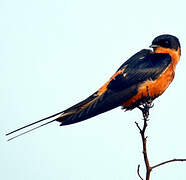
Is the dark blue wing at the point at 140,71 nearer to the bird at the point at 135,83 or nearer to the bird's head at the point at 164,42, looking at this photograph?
→ the bird at the point at 135,83

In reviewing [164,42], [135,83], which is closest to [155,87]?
[135,83]

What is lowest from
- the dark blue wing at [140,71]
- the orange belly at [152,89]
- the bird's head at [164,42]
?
the orange belly at [152,89]

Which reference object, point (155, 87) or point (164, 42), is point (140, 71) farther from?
point (164, 42)

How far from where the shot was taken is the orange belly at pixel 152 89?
231 inches

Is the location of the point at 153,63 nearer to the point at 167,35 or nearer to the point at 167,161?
the point at 167,35

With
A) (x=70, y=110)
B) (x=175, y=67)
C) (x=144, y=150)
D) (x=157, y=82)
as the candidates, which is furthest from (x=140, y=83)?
(x=144, y=150)

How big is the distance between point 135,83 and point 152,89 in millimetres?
272

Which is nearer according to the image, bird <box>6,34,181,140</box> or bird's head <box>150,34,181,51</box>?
bird <box>6,34,181,140</box>

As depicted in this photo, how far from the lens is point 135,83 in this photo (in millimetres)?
6020

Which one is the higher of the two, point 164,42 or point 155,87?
point 164,42

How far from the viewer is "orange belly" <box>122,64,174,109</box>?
5867 millimetres

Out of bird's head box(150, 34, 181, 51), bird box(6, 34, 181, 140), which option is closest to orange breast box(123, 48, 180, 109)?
bird box(6, 34, 181, 140)

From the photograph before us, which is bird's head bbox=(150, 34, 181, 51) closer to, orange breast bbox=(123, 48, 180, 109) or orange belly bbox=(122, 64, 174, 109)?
orange breast bbox=(123, 48, 180, 109)

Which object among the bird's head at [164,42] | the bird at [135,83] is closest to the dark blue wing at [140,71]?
the bird at [135,83]
